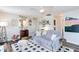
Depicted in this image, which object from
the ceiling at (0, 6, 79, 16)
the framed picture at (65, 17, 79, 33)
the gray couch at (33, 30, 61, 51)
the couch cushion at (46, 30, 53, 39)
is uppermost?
the ceiling at (0, 6, 79, 16)

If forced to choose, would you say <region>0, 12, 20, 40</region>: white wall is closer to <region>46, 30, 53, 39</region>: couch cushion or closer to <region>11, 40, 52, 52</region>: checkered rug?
<region>11, 40, 52, 52</region>: checkered rug

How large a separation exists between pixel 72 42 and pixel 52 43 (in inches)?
13.1

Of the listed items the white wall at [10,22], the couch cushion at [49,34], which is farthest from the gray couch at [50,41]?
the white wall at [10,22]

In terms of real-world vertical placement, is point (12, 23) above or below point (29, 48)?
above

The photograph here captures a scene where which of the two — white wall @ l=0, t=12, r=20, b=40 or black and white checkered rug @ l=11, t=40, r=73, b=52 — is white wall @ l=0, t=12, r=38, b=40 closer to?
white wall @ l=0, t=12, r=20, b=40

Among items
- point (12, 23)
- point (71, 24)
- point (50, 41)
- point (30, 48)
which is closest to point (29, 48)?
point (30, 48)

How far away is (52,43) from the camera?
201 cm

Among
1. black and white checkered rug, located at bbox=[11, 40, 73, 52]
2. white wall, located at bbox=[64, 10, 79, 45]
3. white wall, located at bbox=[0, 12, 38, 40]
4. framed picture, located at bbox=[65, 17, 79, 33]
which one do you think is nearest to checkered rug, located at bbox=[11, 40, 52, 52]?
black and white checkered rug, located at bbox=[11, 40, 73, 52]

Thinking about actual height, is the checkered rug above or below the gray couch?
below

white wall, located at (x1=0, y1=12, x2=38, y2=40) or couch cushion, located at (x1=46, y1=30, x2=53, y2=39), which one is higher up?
white wall, located at (x1=0, y1=12, x2=38, y2=40)

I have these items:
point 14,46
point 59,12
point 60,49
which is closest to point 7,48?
point 14,46

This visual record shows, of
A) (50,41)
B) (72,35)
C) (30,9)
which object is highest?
(30,9)

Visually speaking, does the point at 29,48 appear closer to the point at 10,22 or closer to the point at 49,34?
the point at 49,34

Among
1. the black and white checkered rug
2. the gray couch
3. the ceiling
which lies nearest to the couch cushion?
the gray couch
